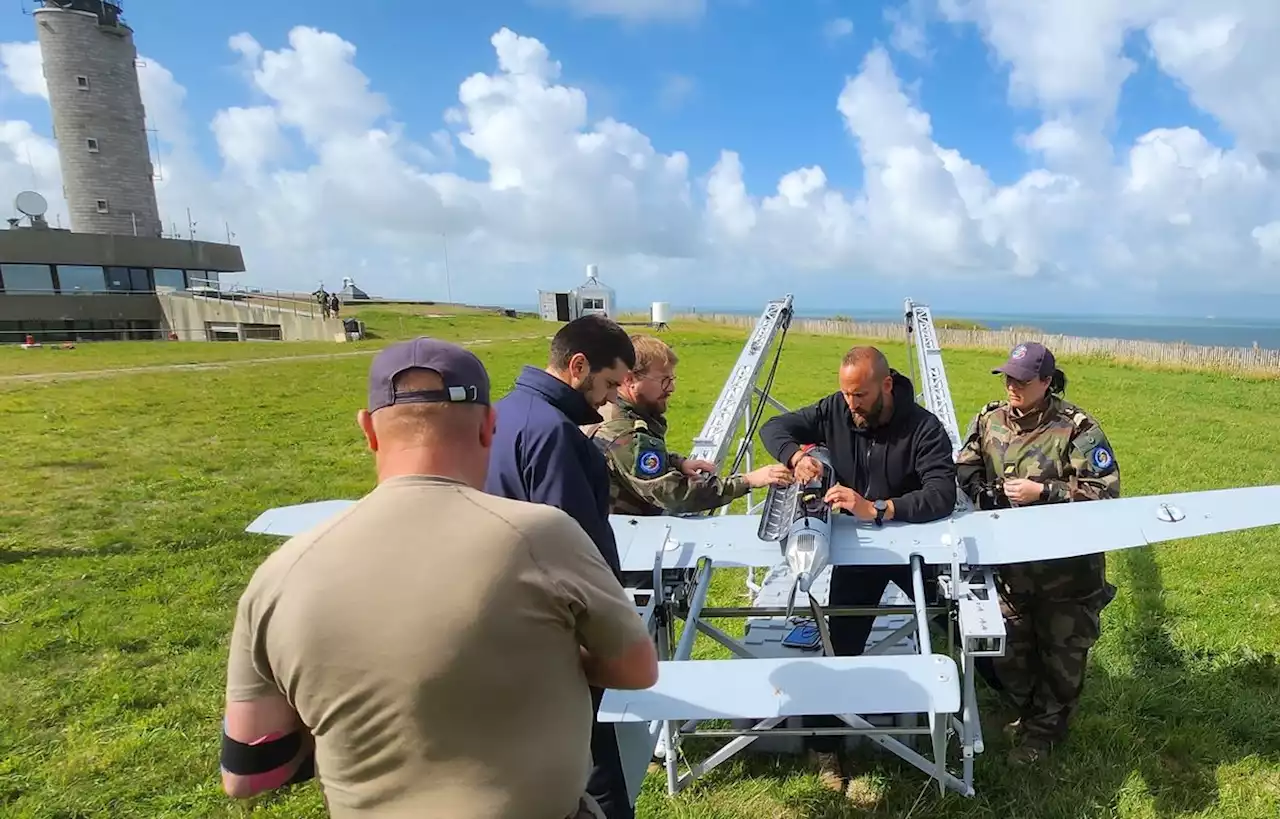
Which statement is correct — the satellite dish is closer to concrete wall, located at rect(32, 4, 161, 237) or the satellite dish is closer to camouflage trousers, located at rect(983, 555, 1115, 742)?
concrete wall, located at rect(32, 4, 161, 237)

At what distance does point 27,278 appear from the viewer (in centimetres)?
3319

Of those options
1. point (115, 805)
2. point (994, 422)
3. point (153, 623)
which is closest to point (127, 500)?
point (153, 623)

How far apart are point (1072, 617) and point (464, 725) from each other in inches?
127

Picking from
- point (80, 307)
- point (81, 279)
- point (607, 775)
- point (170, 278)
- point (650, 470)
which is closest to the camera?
point (607, 775)

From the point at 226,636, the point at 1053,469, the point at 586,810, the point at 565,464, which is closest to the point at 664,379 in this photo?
the point at 565,464

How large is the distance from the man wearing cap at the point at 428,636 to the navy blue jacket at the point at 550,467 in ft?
2.02

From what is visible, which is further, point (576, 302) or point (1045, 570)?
point (576, 302)

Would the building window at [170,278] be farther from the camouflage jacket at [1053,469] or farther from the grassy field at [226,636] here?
the camouflage jacket at [1053,469]

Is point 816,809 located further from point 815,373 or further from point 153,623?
point 815,373

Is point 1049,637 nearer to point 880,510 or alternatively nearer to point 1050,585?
point 1050,585

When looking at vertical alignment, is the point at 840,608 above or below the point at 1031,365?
below

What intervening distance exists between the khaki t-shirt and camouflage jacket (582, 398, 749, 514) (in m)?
1.97

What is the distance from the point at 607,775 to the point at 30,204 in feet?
146

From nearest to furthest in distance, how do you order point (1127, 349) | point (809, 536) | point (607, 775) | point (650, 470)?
point (607, 775)
point (809, 536)
point (650, 470)
point (1127, 349)
